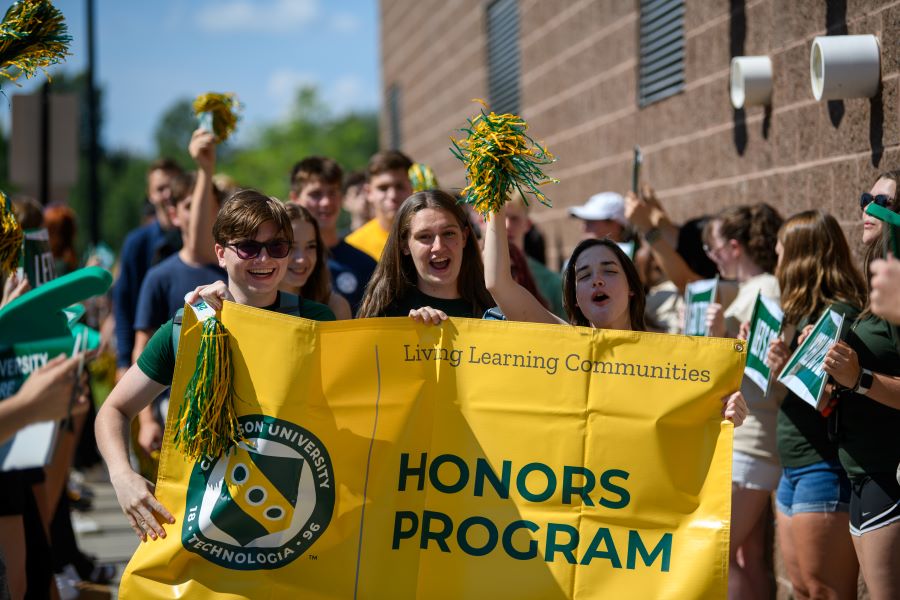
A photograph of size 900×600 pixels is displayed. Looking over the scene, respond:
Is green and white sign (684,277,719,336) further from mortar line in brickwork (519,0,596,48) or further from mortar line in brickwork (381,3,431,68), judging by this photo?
mortar line in brickwork (381,3,431,68)

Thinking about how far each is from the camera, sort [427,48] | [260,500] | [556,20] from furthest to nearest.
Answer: [427,48], [556,20], [260,500]

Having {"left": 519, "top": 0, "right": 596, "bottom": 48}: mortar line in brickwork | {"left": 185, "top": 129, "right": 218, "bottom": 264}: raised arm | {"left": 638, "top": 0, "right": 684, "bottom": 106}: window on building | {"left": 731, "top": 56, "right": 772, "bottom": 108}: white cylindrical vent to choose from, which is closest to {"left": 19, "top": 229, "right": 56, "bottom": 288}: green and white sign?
{"left": 185, "top": 129, "right": 218, "bottom": 264}: raised arm

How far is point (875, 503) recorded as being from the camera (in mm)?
3713

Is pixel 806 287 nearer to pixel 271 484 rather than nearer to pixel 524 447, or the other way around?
pixel 524 447

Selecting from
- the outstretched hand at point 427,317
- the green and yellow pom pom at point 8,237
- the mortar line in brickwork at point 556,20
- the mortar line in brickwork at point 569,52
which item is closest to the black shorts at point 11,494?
the green and yellow pom pom at point 8,237

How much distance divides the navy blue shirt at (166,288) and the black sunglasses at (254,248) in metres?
1.74

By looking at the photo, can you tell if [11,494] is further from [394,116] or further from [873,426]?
[394,116]

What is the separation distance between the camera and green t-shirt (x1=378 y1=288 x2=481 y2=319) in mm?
4066

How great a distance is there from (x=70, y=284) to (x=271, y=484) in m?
0.95

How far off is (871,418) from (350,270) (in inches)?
118

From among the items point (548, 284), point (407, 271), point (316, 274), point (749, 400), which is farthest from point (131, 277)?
point (749, 400)

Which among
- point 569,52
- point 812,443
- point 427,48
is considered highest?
point 427,48

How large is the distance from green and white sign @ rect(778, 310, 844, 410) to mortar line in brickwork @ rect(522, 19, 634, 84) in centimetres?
472

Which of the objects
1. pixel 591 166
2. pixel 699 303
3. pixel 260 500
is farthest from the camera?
pixel 591 166
